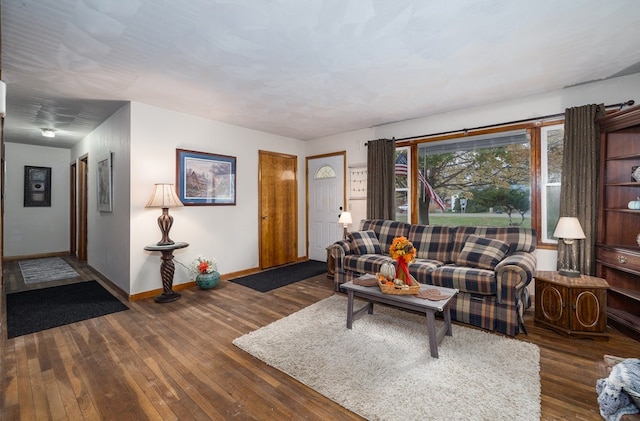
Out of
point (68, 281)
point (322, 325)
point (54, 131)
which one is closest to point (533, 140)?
point (322, 325)

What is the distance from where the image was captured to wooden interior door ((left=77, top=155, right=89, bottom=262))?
554 centimetres

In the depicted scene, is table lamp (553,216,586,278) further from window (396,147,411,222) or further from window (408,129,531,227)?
window (396,147,411,222)

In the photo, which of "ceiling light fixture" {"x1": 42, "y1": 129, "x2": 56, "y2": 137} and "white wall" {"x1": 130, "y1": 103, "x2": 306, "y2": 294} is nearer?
"white wall" {"x1": 130, "y1": 103, "x2": 306, "y2": 294}

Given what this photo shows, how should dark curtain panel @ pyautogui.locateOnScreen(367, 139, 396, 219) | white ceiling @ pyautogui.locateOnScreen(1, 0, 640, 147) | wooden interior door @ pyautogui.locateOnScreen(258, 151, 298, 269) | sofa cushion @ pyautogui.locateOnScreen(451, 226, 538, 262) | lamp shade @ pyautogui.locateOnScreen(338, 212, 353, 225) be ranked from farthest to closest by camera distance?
1. wooden interior door @ pyautogui.locateOnScreen(258, 151, 298, 269)
2. lamp shade @ pyautogui.locateOnScreen(338, 212, 353, 225)
3. dark curtain panel @ pyautogui.locateOnScreen(367, 139, 396, 219)
4. sofa cushion @ pyautogui.locateOnScreen(451, 226, 538, 262)
5. white ceiling @ pyautogui.locateOnScreen(1, 0, 640, 147)

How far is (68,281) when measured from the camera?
444 cm

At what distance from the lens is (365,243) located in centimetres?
397

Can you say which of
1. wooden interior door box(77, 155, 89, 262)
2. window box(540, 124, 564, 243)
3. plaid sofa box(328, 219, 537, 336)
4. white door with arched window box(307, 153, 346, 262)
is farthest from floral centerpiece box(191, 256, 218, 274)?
window box(540, 124, 564, 243)

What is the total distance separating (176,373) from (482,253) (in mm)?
3124

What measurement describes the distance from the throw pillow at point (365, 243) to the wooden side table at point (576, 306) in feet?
6.18

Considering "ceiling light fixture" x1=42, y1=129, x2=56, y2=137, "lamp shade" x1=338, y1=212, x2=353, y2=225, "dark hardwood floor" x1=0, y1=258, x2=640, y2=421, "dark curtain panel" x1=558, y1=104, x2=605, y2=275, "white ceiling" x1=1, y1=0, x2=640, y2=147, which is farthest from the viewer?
"ceiling light fixture" x1=42, y1=129, x2=56, y2=137

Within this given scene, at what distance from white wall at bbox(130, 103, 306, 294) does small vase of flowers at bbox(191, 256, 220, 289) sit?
16 cm

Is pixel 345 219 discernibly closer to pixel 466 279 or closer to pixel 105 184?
pixel 466 279

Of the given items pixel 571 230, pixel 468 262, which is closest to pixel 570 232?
pixel 571 230

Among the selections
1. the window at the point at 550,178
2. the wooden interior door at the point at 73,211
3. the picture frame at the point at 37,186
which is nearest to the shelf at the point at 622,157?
the window at the point at 550,178
